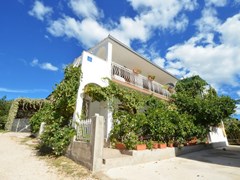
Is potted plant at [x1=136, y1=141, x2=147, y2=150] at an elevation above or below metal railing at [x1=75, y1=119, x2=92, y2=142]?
below

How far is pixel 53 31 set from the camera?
35.6ft

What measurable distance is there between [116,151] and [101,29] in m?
8.86

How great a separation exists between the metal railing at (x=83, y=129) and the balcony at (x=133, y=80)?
164 inches

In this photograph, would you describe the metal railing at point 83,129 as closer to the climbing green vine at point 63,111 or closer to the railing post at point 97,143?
the climbing green vine at point 63,111

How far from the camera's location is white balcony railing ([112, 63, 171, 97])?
11508 mm

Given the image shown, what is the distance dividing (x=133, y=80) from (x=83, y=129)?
6.97 meters

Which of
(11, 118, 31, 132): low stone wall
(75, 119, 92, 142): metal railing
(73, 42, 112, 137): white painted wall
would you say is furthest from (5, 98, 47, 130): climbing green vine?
(75, 119, 92, 142): metal railing

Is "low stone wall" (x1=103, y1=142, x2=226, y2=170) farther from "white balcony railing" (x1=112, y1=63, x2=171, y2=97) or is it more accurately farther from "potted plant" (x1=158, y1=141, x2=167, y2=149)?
"white balcony railing" (x1=112, y1=63, x2=171, y2=97)

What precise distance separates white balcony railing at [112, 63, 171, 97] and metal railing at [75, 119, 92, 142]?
4477 mm

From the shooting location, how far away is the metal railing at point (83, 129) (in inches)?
259

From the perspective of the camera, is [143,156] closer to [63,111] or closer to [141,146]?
[141,146]

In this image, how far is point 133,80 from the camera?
510 inches

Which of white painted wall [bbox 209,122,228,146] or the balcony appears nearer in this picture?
the balcony

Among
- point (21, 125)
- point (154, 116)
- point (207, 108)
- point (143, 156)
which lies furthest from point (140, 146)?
point (21, 125)
